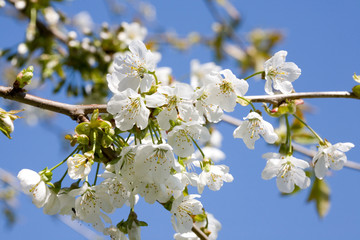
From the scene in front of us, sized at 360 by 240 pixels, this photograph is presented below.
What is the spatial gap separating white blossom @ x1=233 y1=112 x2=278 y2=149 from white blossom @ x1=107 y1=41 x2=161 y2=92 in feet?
1.38

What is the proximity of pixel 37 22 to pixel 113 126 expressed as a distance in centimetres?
258

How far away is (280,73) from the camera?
1664 mm

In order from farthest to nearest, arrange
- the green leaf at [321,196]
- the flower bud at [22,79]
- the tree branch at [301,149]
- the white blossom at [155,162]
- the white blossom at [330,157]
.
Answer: the green leaf at [321,196]
the tree branch at [301,149]
the white blossom at [330,157]
the flower bud at [22,79]
the white blossom at [155,162]

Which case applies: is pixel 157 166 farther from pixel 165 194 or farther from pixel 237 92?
pixel 237 92

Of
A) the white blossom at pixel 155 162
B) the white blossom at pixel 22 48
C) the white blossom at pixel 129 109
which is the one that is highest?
the white blossom at pixel 22 48

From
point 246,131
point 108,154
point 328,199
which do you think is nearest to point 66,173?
point 108,154

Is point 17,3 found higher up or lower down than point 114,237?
higher up

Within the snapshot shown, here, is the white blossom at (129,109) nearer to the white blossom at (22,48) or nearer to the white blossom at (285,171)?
the white blossom at (285,171)

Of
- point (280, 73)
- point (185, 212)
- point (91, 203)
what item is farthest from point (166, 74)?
point (91, 203)

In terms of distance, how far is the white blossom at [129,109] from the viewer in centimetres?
141

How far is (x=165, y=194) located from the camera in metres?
1.49

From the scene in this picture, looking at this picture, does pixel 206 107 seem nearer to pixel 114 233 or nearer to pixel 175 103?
pixel 175 103

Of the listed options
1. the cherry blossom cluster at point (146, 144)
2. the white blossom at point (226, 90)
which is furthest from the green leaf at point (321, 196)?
the white blossom at point (226, 90)

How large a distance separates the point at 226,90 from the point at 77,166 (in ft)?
1.98
